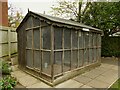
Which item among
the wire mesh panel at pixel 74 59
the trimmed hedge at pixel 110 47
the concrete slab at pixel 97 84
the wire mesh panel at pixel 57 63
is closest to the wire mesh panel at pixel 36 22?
the wire mesh panel at pixel 57 63

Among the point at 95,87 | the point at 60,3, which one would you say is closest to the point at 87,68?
the point at 95,87

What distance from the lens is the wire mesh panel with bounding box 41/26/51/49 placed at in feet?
16.8

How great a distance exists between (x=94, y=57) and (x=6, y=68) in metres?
5.43

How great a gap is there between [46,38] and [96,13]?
8.03 meters

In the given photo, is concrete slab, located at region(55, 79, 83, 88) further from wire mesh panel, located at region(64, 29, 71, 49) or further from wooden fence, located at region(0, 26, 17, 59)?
wooden fence, located at region(0, 26, 17, 59)

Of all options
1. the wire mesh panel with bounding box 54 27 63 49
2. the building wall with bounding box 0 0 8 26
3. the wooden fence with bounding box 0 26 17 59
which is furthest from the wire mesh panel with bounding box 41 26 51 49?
the building wall with bounding box 0 0 8 26

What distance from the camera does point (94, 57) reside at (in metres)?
8.26

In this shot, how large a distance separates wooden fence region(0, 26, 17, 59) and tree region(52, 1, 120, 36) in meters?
6.97

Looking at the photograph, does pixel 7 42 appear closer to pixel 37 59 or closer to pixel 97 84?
pixel 37 59

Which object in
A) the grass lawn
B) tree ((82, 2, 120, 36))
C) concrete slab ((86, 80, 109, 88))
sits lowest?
the grass lawn

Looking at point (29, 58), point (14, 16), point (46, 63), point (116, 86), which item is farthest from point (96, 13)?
point (14, 16)

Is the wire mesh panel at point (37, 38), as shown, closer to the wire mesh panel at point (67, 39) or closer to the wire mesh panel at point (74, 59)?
the wire mesh panel at point (67, 39)

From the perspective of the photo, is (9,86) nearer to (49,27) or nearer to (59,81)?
(59,81)

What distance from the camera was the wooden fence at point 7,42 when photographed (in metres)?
8.05
